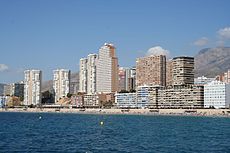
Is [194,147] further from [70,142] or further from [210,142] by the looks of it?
[70,142]

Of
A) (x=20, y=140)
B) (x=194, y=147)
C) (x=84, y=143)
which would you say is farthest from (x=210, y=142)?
(x=20, y=140)

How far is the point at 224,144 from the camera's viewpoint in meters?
60.7

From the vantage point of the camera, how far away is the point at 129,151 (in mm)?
52625

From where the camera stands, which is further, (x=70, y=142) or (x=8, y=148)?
(x=70, y=142)

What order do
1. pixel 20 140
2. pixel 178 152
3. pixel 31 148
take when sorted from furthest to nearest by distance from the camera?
1. pixel 20 140
2. pixel 31 148
3. pixel 178 152

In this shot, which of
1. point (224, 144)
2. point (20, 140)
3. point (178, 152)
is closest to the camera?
point (178, 152)

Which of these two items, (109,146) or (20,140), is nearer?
(109,146)

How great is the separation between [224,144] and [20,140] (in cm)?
2873

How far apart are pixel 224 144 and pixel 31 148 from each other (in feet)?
83.7

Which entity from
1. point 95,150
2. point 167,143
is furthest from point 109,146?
point 167,143

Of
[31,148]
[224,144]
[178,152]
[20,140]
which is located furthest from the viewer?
[20,140]

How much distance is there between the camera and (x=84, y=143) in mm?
61344

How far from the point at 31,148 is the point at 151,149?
1453cm

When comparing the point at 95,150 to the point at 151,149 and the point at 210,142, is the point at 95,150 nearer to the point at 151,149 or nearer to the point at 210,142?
the point at 151,149
